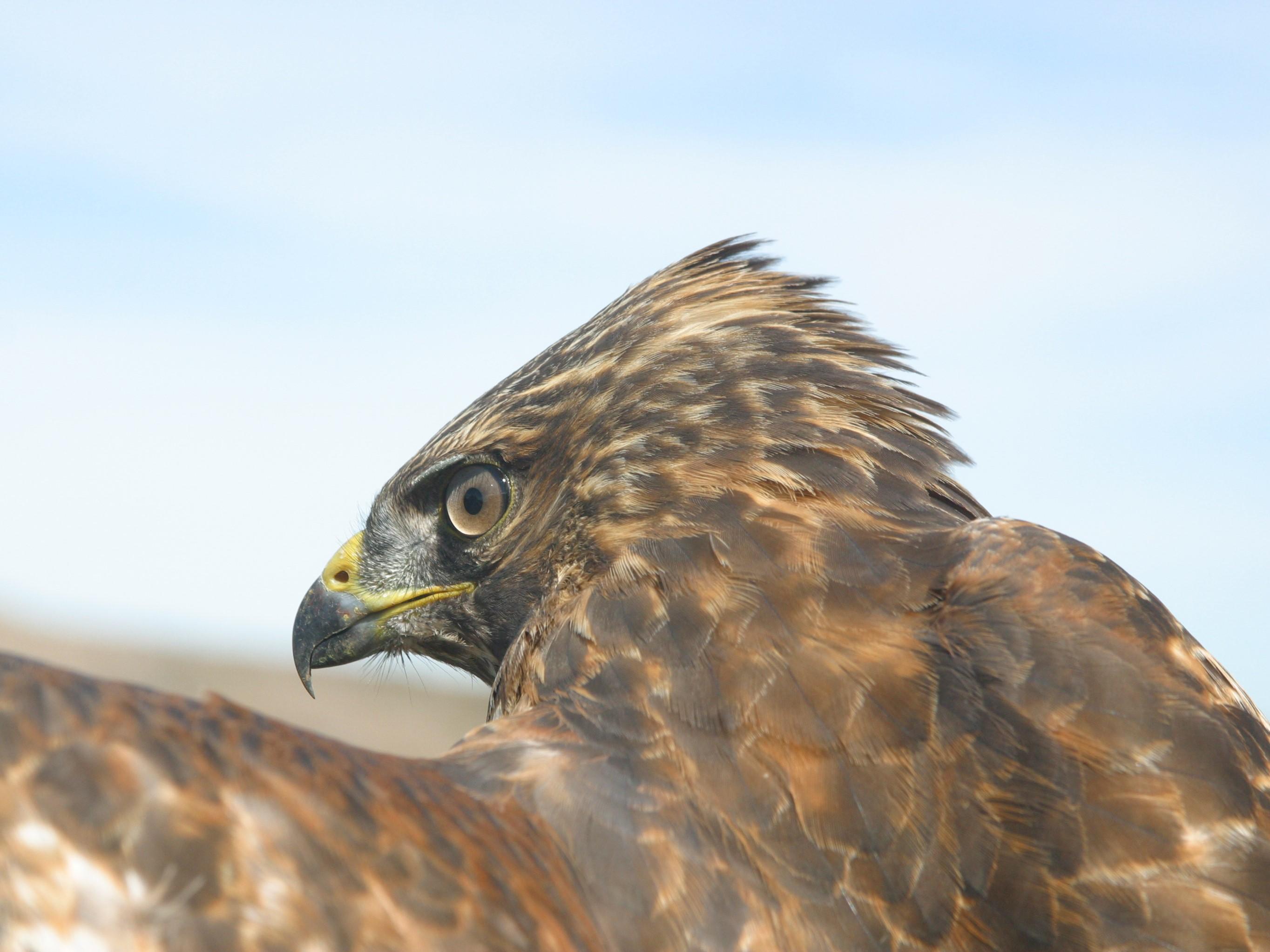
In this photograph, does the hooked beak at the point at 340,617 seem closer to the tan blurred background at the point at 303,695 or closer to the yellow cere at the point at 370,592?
the yellow cere at the point at 370,592

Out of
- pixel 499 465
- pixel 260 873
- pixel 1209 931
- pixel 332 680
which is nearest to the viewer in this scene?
pixel 260 873

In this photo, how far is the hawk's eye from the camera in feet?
13.5

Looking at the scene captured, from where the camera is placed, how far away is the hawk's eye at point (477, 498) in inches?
162

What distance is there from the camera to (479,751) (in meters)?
2.90

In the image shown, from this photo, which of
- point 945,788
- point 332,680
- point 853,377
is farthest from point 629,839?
point 332,680

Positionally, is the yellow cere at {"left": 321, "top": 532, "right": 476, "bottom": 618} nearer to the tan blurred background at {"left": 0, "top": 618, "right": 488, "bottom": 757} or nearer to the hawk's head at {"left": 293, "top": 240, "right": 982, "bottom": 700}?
the hawk's head at {"left": 293, "top": 240, "right": 982, "bottom": 700}

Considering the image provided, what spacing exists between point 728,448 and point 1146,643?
45.0 inches

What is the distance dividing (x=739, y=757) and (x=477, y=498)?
1.57 m

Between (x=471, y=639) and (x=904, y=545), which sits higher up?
(x=904, y=545)

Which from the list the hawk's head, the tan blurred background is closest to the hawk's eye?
the hawk's head

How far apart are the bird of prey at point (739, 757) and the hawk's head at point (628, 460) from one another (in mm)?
15

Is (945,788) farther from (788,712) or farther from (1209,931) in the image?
(1209,931)

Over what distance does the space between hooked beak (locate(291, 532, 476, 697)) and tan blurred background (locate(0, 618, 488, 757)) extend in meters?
14.0

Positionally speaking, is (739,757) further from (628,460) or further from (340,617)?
(340,617)
